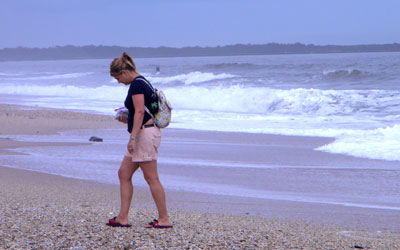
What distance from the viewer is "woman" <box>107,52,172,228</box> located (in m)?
4.62

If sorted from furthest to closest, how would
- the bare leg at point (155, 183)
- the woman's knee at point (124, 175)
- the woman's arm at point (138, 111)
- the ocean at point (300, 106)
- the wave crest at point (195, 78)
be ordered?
the wave crest at point (195, 78) < the ocean at point (300, 106) < the woman's knee at point (124, 175) < the bare leg at point (155, 183) < the woman's arm at point (138, 111)

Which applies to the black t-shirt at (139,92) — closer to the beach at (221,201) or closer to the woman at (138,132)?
the woman at (138,132)

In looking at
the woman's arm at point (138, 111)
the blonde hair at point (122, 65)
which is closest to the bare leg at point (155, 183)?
the woman's arm at point (138, 111)

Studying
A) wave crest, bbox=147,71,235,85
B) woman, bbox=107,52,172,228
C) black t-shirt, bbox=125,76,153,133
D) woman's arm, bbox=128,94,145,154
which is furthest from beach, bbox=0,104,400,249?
wave crest, bbox=147,71,235,85

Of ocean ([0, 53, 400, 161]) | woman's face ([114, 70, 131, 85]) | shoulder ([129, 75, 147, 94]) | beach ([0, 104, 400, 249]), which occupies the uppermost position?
woman's face ([114, 70, 131, 85])

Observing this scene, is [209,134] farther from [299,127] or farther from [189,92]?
[189,92]

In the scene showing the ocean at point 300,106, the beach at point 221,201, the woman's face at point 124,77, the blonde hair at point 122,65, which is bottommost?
the beach at point 221,201

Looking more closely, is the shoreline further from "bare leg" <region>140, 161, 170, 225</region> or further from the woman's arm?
the woman's arm

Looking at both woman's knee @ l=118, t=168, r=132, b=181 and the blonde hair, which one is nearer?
the blonde hair

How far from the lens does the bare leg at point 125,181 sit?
4.89 metres

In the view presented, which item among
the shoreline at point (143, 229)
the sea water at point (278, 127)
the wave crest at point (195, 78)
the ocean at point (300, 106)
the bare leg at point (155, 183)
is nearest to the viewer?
the shoreline at point (143, 229)

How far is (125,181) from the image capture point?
4957 millimetres

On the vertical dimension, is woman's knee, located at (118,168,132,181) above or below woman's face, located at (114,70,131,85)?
below

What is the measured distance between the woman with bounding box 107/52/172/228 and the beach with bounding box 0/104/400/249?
0.30 meters
